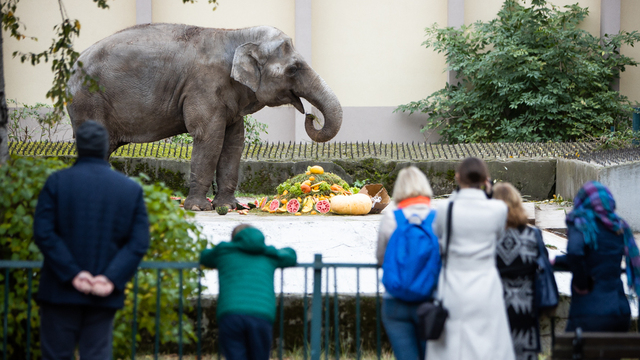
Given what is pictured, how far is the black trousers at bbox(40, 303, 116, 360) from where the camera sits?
10.9ft

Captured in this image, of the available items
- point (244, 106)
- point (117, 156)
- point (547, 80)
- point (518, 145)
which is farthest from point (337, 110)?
point (547, 80)

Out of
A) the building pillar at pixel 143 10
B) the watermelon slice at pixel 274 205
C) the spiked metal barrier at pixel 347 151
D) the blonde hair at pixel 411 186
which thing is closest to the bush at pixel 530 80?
the spiked metal barrier at pixel 347 151

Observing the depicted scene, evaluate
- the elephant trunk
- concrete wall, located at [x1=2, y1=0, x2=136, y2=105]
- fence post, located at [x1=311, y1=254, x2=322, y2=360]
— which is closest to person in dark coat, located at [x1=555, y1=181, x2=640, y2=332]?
fence post, located at [x1=311, y1=254, x2=322, y2=360]

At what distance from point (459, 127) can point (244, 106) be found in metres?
10.6

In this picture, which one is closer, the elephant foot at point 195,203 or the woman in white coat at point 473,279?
the woman in white coat at point 473,279

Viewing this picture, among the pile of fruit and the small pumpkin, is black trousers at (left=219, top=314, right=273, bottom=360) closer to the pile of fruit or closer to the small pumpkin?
the small pumpkin

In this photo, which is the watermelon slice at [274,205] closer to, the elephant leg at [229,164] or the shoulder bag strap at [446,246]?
the elephant leg at [229,164]

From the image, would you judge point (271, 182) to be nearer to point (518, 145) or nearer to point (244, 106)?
point (244, 106)

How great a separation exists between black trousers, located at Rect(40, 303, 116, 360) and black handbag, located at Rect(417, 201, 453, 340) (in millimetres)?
1582

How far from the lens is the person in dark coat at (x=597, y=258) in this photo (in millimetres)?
3793

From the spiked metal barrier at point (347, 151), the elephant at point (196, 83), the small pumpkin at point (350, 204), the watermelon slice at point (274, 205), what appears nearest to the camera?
the elephant at point (196, 83)

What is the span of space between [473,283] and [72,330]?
2.05 metres

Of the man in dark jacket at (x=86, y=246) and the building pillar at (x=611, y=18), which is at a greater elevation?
the building pillar at (x=611, y=18)

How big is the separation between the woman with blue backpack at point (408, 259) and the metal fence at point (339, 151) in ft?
29.7
